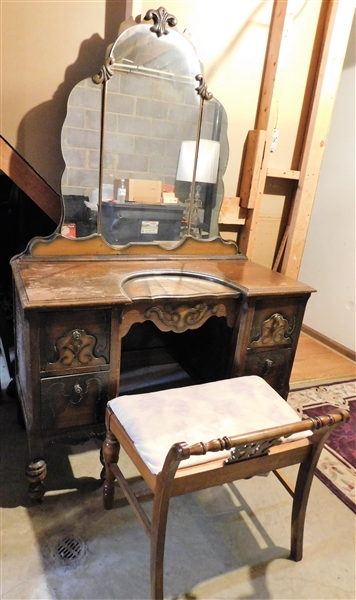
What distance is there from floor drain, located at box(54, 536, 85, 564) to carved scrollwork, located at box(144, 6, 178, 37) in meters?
1.74

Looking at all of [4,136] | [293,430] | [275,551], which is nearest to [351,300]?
[275,551]

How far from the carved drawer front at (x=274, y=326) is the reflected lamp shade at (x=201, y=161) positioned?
2.06ft

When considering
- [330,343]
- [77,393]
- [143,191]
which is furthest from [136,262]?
[330,343]

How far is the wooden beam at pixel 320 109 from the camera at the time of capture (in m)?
1.78

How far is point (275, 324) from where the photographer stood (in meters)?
1.51

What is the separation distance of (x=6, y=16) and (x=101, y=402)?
1311 mm

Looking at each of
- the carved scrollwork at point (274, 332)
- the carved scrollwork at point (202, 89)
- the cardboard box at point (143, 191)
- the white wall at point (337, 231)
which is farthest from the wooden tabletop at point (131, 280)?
the white wall at point (337, 231)

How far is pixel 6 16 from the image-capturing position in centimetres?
136

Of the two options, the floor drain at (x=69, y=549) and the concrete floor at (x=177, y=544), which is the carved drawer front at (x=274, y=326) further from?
the floor drain at (x=69, y=549)

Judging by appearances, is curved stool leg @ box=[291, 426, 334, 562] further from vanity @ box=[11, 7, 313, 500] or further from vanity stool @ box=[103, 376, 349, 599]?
vanity @ box=[11, 7, 313, 500]

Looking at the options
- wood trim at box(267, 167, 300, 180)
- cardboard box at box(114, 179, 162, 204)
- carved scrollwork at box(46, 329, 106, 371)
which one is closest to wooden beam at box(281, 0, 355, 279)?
wood trim at box(267, 167, 300, 180)

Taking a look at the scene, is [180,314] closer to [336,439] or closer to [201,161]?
[201,161]

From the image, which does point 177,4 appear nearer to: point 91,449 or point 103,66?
point 103,66

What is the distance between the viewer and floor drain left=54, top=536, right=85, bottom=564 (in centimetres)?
121
